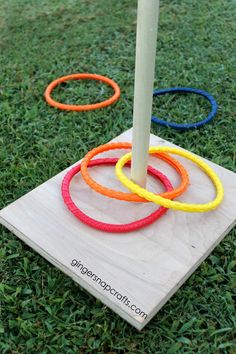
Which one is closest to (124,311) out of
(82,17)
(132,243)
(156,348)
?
(156,348)

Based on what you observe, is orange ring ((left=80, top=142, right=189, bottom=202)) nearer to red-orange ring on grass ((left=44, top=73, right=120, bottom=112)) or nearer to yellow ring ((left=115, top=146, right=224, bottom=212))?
yellow ring ((left=115, top=146, right=224, bottom=212))

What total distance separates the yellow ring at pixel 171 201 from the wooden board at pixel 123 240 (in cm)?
3

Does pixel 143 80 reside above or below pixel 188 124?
above

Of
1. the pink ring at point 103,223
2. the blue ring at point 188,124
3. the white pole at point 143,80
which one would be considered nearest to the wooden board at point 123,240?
the pink ring at point 103,223

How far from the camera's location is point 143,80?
4.51ft

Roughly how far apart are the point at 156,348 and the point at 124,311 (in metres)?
0.13

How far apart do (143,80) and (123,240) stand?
1.68 feet

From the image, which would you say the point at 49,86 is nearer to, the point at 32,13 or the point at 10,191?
the point at 10,191

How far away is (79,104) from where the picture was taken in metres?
2.28

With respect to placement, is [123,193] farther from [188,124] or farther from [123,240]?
[188,124]

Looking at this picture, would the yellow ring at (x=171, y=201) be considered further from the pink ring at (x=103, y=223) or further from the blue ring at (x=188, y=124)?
the blue ring at (x=188, y=124)

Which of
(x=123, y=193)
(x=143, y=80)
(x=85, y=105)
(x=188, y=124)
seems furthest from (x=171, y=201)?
(x=85, y=105)

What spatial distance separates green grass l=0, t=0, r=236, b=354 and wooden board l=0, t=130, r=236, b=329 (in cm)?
6

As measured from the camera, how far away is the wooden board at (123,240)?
1.35 meters
